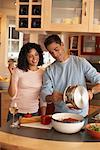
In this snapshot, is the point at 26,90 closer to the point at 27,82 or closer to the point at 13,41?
the point at 27,82

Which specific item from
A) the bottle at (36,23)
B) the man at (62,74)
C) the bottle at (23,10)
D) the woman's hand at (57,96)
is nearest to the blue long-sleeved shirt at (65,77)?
the man at (62,74)

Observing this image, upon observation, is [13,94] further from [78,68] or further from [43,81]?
[78,68]

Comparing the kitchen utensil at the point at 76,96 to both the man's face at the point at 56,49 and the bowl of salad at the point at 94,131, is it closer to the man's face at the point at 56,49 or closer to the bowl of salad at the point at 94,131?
the bowl of salad at the point at 94,131

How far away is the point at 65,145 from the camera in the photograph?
1654 mm

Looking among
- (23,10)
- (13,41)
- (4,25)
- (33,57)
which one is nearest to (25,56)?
(33,57)

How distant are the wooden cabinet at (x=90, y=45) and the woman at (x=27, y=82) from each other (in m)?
3.47

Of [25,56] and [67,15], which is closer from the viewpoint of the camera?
[25,56]

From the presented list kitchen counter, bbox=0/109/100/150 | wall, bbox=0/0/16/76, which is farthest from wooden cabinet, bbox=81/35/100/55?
kitchen counter, bbox=0/109/100/150

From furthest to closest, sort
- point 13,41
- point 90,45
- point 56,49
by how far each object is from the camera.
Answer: point 13,41
point 90,45
point 56,49

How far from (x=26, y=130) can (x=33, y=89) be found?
67cm

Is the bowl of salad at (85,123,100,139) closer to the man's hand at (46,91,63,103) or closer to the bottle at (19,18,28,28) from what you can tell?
the man's hand at (46,91,63,103)

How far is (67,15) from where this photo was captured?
2.82m

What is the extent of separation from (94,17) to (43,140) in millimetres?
1436

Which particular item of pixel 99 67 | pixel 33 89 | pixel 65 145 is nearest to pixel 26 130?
pixel 65 145
